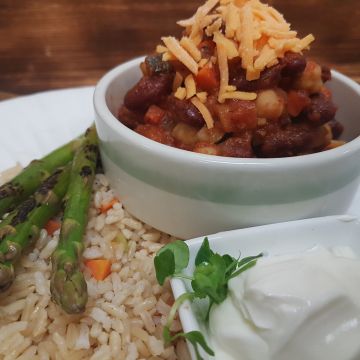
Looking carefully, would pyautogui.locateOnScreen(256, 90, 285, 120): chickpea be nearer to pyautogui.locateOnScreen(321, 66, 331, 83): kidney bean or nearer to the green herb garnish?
pyautogui.locateOnScreen(321, 66, 331, 83): kidney bean

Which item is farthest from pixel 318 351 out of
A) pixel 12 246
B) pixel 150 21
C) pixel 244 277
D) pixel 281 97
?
pixel 150 21

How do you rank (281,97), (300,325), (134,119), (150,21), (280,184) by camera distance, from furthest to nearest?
1. (150,21)
2. (134,119)
3. (281,97)
4. (280,184)
5. (300,325)

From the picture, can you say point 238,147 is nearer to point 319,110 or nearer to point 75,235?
point 319,110

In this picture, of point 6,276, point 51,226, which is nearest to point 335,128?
point 51,226

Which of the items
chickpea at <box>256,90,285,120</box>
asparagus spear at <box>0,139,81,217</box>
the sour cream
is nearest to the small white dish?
the sour cream

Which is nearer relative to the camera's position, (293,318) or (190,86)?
(293,318)

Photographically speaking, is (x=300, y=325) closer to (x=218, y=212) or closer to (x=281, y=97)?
(x=218, y=212)
